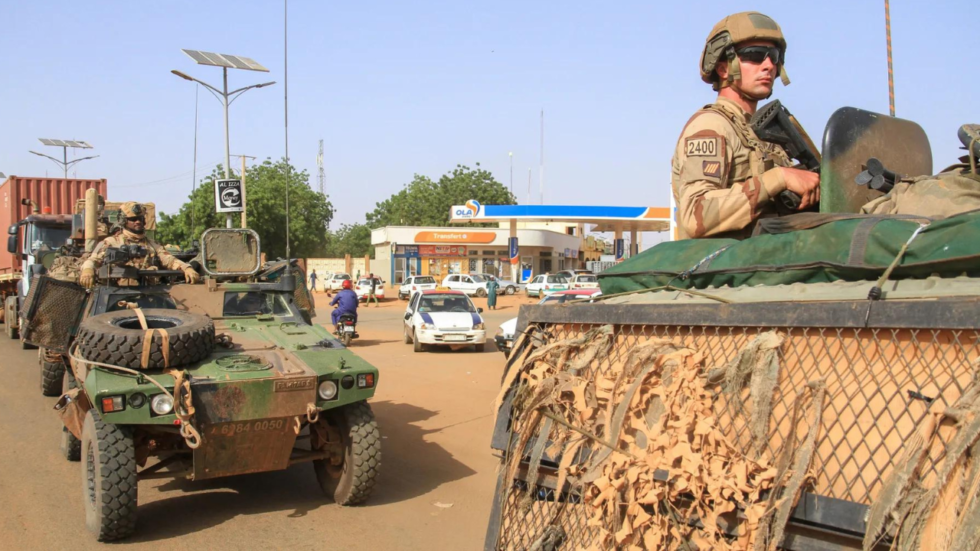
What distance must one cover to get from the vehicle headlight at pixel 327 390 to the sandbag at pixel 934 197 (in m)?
4.22

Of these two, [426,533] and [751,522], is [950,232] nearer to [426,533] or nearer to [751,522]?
[751,522]

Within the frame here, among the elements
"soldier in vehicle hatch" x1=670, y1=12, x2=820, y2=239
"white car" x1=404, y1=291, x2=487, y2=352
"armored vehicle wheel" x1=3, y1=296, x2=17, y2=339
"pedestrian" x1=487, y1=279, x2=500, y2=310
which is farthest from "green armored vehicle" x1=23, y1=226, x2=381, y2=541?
"pedestrian" x1=487, y1=279, x2=500, y2=310

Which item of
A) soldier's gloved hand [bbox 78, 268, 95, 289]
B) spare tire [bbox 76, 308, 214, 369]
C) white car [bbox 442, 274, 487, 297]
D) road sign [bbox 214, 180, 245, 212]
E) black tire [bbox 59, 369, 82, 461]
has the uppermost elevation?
road sign [bbox 214, 180, 245, 212]

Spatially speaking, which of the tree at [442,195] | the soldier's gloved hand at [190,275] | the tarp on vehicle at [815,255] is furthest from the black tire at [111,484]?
the tree at [442,195]

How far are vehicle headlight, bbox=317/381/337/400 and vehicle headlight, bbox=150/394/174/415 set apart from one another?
101cm

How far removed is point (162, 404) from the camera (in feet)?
17.0

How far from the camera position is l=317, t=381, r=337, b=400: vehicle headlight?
18.9 feet

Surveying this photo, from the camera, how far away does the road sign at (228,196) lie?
53.8ft

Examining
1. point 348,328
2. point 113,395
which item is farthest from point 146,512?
point 348,328

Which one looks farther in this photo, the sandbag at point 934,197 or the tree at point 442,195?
the tree at point 442,195

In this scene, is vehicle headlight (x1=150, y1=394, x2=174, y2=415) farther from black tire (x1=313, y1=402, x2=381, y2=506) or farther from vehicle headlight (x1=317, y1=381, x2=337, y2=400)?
black tire (x1=313, y1=402, x2=381, y2=506)

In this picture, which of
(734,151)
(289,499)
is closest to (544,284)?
(289,499)

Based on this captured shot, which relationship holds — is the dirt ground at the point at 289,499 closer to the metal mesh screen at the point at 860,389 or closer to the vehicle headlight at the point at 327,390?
the vehicle headlight at the point at 327,390

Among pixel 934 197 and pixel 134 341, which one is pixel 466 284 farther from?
pixel 934 197
